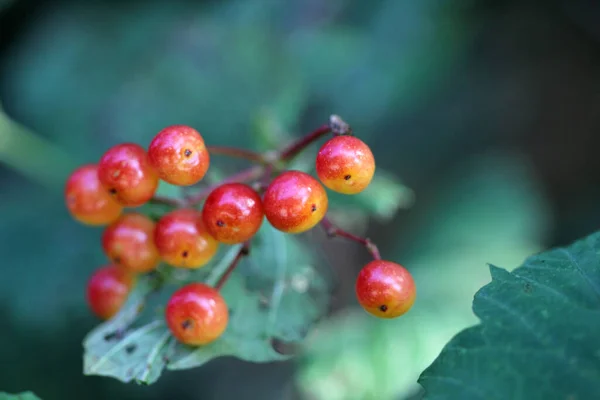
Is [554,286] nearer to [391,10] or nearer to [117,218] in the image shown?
→ [117,218]

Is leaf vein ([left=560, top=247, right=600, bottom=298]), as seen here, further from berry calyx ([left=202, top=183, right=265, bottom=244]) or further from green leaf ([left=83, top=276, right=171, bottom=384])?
green leaf ([left=83, top=276, right=171, bottom=384])

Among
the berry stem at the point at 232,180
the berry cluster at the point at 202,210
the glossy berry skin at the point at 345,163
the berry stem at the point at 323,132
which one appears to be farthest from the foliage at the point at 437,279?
the glossy berry skin at the point at 345,163

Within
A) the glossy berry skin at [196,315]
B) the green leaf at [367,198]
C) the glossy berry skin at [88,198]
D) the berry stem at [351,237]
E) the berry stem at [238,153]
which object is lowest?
the glossy berry skin at [196,315]

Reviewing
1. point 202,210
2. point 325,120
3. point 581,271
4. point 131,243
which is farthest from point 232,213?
point 325,120

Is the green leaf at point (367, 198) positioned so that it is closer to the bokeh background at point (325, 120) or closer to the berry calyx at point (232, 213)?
the bokeh background at point (325, 120)

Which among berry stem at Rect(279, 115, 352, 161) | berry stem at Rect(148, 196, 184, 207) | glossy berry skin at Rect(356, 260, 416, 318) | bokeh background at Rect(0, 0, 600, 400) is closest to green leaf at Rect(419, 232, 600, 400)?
glossy berry skin at Rect(356, 260, 416, 318)

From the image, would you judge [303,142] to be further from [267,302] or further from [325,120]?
[325,120]
